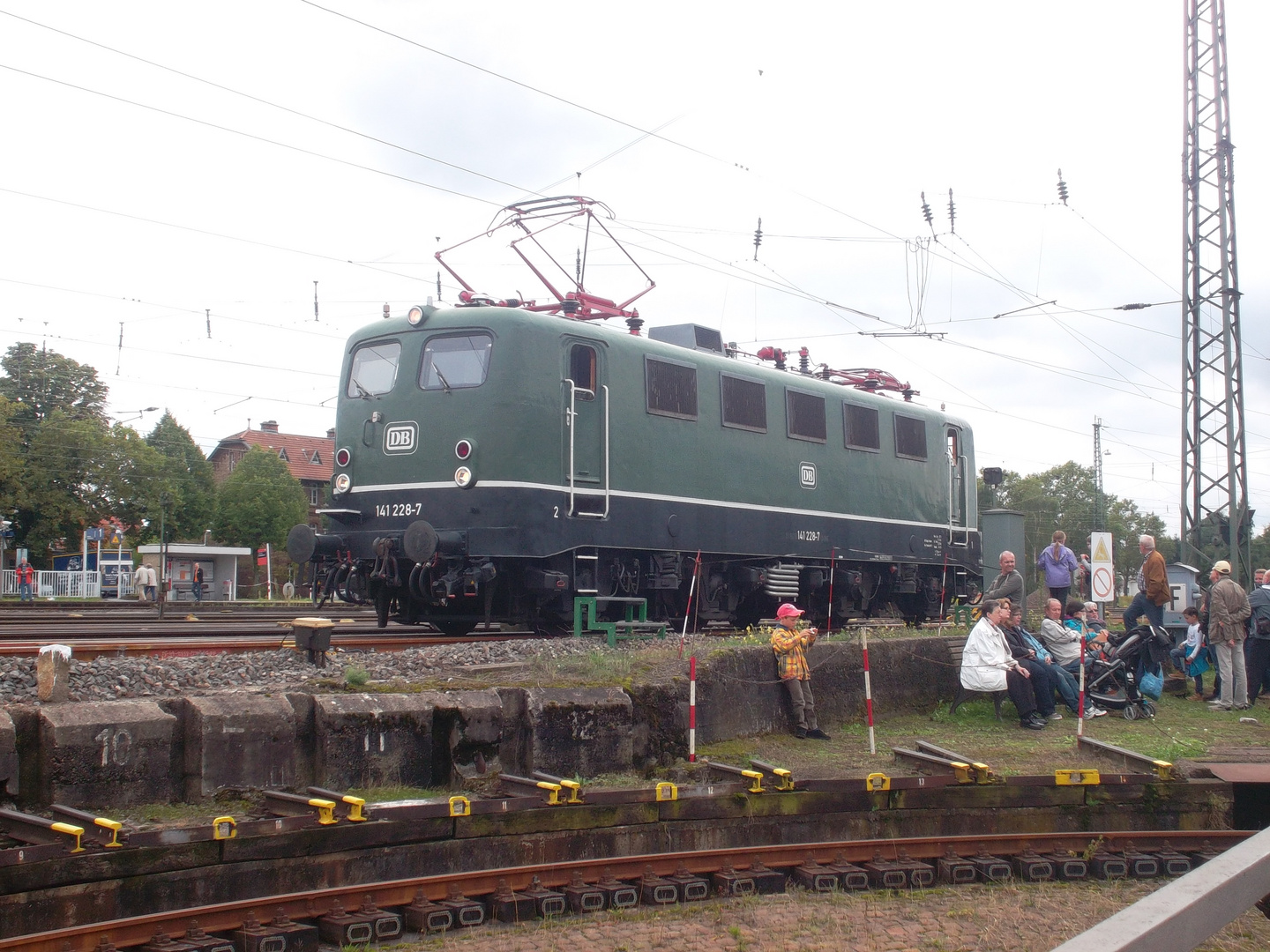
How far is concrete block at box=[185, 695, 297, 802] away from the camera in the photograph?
19.8 feet

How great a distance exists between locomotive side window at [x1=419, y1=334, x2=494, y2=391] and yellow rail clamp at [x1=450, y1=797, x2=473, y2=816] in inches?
245

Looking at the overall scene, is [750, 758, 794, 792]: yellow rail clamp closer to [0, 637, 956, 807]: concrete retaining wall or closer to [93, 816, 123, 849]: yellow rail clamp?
[0, 637, 956, 807]: concrete retaining wall

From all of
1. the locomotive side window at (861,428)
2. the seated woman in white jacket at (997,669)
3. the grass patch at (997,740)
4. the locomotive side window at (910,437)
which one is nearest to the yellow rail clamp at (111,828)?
the grass patch at (997,740)

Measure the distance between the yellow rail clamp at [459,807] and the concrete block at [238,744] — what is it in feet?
3.20

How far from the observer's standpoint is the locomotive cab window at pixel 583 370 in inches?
484

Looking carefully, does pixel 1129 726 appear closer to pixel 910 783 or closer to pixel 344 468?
pixel 910 783

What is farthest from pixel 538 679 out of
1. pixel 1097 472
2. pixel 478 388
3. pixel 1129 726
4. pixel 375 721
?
pixel 1097 472

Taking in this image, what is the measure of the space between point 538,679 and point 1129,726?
6340mm

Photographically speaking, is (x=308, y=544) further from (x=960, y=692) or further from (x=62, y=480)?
(x=62, y=480)

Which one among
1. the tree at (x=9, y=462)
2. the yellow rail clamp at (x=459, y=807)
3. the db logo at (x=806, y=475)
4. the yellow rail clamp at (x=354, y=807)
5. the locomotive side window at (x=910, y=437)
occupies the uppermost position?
the tree at (x=9, y=462)

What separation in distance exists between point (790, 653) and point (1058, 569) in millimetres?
7145

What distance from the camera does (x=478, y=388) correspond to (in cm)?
1178

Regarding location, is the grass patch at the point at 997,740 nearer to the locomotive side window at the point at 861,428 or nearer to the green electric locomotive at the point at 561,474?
the green electric locomotive at the point at 561,474

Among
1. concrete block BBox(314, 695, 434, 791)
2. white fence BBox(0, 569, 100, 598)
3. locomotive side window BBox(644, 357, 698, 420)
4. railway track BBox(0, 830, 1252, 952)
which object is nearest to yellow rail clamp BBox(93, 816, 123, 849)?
railway track BBox(0, 830, 1252, 952)
